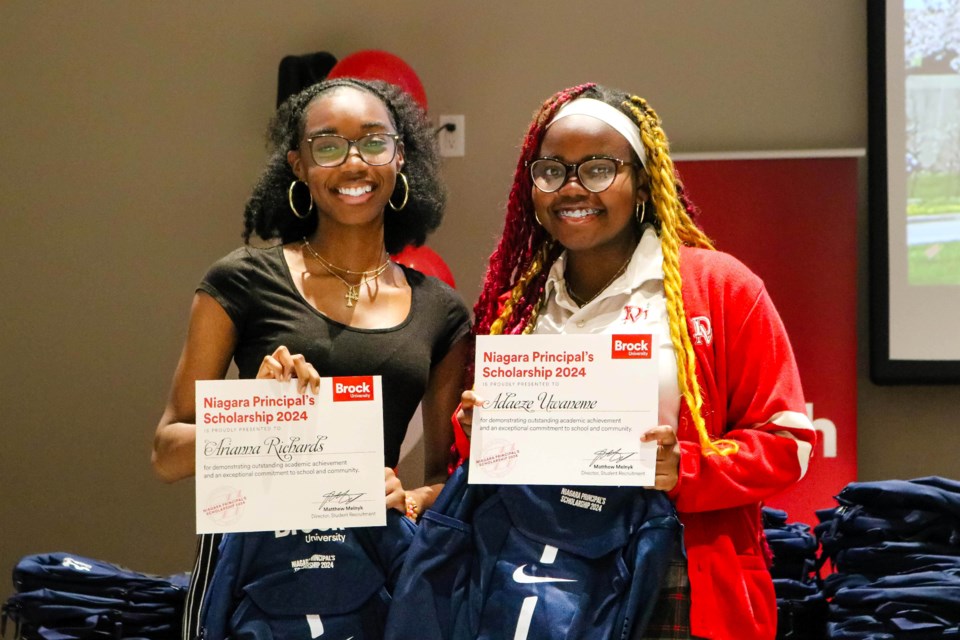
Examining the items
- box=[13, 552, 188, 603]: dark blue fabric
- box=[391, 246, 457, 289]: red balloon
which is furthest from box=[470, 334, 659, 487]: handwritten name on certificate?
box=[391, 246, 457, 289]: red balloon

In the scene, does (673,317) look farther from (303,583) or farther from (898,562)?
(303,583)

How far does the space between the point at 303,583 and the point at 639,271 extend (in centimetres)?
89

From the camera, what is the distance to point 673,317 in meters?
1.94

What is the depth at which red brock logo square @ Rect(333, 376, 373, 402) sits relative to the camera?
1931 mm

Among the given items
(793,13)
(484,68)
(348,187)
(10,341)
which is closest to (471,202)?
(484,68)

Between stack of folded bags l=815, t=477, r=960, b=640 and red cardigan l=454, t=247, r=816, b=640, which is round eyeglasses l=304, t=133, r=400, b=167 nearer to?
red cardigan l=454, t=247, r=816, b=640

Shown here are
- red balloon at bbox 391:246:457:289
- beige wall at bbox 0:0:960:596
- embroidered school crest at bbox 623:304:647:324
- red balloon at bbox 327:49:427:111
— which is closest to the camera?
embroidered school crest at bbox 623:304:647:324

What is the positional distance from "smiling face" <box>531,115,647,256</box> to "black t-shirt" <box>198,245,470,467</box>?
38cm

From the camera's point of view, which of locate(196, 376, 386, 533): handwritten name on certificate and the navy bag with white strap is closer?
the navy bag with white strap

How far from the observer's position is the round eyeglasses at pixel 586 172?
2.06 metres

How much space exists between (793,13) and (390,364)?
7.23 feet

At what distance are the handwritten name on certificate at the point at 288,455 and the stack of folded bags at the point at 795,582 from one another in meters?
0.95

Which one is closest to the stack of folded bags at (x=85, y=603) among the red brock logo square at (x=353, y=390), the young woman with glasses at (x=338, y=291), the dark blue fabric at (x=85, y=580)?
the dark blue fabric at (x=85, y=580)

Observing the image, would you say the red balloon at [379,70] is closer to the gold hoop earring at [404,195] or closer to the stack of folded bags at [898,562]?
the gold hoop earring at [404,195]
